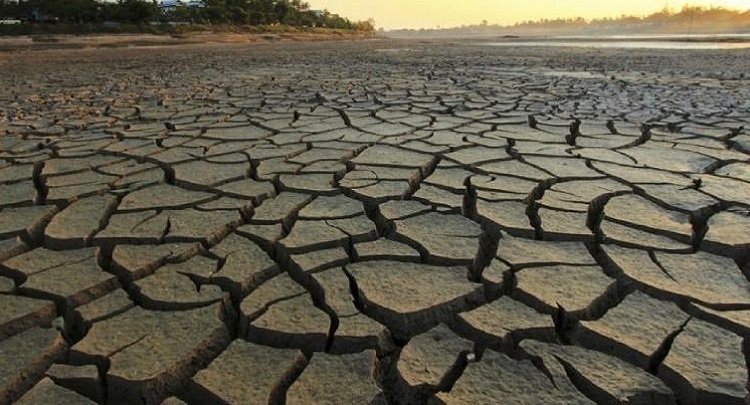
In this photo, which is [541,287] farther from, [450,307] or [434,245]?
[434,245]

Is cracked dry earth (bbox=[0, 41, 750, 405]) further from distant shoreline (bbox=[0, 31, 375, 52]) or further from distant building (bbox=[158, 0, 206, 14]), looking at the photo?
distant building (bbox=[158, 0, 206, 14])

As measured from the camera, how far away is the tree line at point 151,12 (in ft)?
56.5

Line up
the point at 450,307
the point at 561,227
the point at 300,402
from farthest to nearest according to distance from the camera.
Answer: the point at 561,227 < the point at 450,307 < the point at 300,402

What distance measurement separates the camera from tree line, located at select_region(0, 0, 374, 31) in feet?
56.5

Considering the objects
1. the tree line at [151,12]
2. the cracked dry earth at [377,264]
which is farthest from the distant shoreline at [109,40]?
the cracked dry earth at [377,264]

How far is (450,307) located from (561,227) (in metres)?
0.65

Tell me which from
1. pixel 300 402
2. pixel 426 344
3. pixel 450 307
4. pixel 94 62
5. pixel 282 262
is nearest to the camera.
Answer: pixel 300 402

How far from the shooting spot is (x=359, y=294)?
140 cm

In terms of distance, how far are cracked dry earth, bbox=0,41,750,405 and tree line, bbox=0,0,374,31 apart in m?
16.6

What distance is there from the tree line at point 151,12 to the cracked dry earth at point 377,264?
16.6 m

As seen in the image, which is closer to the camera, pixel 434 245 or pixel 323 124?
pixel 434 245

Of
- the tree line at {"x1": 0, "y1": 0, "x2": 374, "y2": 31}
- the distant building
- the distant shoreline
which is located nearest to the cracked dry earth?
the distant shoreline

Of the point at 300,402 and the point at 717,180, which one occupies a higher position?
the point at 717,180

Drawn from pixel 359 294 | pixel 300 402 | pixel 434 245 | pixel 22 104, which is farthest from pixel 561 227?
pixel 22 104
